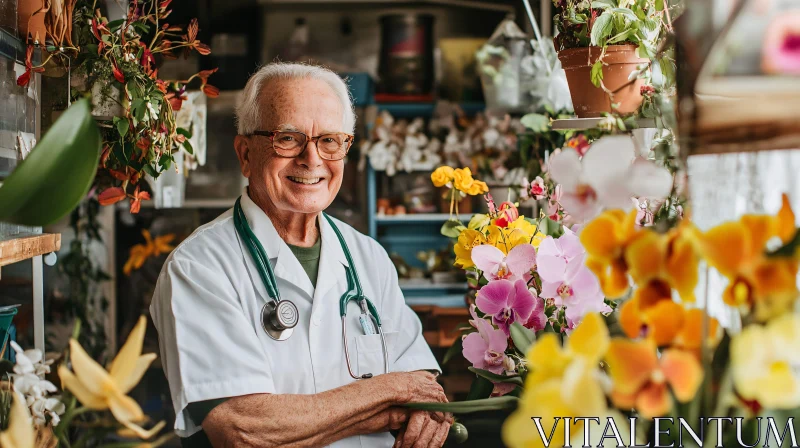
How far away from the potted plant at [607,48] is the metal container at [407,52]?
2222 mm

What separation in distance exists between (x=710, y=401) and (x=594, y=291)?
0.66ft

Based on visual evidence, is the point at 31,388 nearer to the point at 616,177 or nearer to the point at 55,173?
the point at 55,173

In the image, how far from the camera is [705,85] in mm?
650

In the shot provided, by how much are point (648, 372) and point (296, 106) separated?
3.75 ft

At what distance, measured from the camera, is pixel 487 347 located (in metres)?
1.11

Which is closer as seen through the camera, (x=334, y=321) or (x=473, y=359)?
(x=473, y=359)

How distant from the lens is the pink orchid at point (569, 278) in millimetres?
807

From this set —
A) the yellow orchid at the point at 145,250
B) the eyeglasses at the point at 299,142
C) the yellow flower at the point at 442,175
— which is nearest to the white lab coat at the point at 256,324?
the eyeglasses at the point at 299,142

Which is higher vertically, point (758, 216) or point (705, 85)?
point (705, 85)

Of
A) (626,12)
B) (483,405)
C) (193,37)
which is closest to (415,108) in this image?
(193,37)

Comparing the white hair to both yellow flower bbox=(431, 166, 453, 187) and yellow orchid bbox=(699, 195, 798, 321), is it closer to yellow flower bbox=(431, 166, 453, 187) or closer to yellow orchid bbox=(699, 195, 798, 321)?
yellow flower bbox=(431, 166, 453, 187)

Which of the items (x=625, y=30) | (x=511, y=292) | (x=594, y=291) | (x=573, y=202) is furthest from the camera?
(x=625, y=30)

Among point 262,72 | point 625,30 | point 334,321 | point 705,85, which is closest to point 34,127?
point 262,72

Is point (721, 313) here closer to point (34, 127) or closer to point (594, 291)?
point (594, 291)
